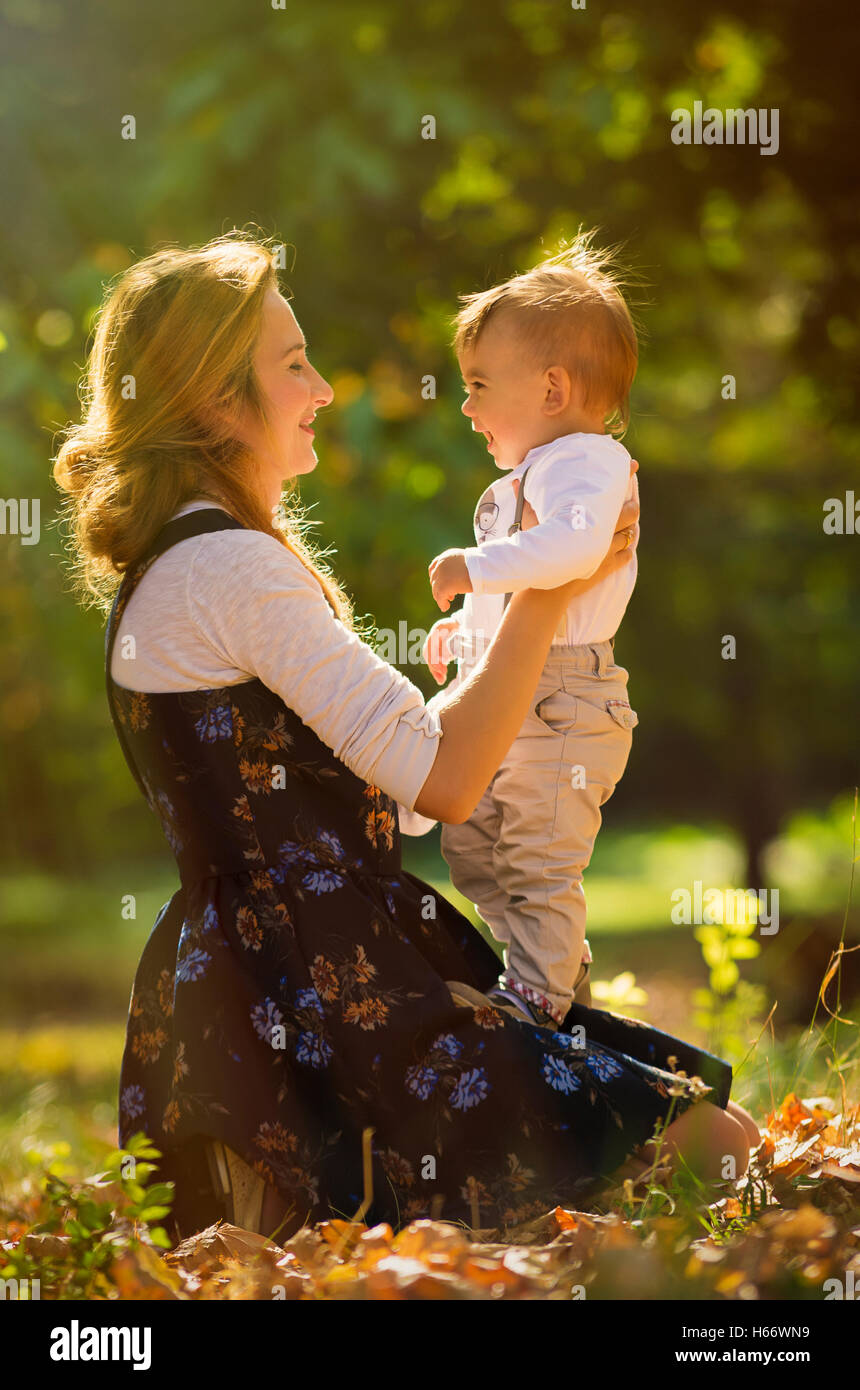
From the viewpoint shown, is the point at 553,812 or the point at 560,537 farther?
the point at 553,812

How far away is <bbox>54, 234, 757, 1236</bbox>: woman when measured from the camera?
2.03 m

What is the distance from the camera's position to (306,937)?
208cm

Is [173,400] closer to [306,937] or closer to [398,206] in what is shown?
[306,937]

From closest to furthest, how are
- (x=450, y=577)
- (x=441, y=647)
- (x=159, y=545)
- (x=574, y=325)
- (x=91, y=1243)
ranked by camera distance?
→ (x=91, y=1243), (x=159, y=545), (x=450, y=577), (x=574, y=325), (x=441, y=647)

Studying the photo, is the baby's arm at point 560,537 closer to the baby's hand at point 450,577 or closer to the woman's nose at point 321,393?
the baby's hand at point 450,577

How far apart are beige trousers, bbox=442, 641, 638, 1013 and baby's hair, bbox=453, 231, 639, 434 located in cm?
51

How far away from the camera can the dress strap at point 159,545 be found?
2.14 meters

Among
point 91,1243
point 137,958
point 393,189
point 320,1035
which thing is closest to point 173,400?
point 320,1035

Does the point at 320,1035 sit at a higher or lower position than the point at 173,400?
lower

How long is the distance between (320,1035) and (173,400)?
1.10 metres

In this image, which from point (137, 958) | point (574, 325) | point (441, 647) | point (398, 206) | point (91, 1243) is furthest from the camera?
point (137, 958)

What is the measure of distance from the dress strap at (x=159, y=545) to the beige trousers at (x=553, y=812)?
2.21 feet
